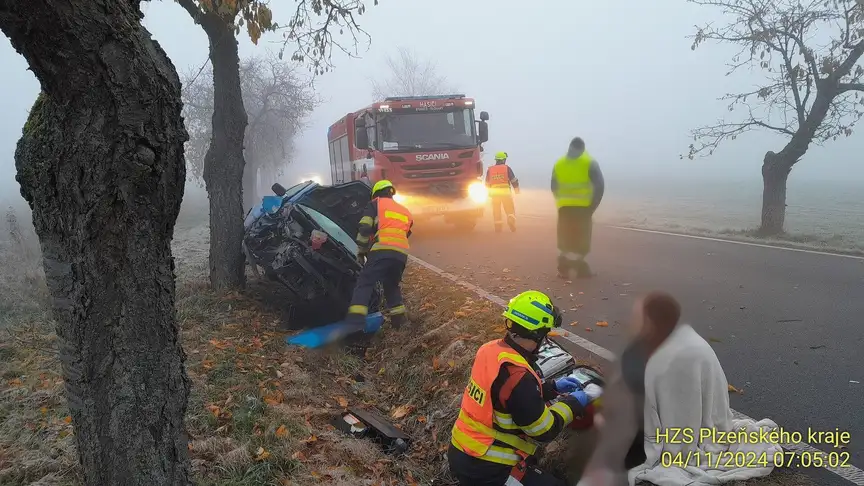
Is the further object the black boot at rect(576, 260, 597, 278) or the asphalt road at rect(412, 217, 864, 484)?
the black boot at rect(576, 260, 597, 278)

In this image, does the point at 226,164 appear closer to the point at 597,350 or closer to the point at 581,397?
the point at 597,350

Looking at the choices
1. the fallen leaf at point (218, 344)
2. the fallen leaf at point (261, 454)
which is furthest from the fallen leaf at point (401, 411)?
the fallen leaf at point (218, 344)

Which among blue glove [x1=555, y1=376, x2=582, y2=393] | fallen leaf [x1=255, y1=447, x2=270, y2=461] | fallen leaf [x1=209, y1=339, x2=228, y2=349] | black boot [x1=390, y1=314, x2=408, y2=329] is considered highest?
blue glove [x1=555, y1=376, x2=582, y2=393]

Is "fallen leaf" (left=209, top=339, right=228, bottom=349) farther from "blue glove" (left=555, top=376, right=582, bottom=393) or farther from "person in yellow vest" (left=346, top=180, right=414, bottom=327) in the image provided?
"blue glove" (left=555, top=376, right=582, bottom=393)

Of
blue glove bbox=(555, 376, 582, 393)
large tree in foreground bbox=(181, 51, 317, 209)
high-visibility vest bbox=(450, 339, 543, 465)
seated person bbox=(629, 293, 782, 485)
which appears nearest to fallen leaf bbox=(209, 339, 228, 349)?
high-visibility vest bbox=(450, 339, 543, 465)

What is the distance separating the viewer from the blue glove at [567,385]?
3.51 m

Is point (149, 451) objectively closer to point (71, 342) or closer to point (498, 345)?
point (71, 342)

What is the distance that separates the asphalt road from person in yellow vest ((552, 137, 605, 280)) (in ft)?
1.26

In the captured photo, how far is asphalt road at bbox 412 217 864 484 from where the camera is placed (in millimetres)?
3900

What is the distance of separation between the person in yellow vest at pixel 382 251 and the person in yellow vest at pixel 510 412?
325 centimetres

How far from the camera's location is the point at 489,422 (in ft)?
9.70

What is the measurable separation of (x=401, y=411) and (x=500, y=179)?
8058mm

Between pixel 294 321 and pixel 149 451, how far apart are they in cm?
464

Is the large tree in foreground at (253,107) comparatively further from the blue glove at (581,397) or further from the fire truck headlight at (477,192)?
the blue glove at (581,397)
